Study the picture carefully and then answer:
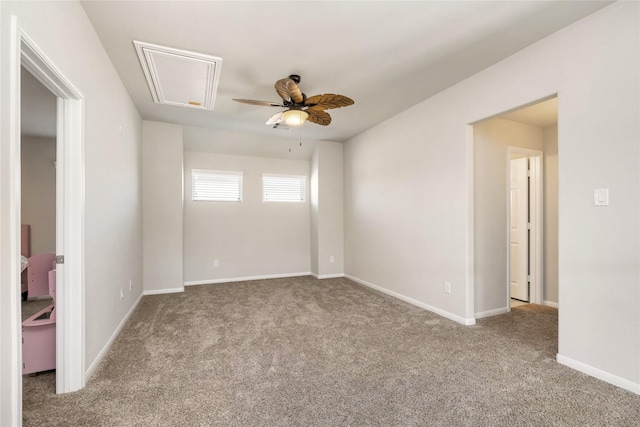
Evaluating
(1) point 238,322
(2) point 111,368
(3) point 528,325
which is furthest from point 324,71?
(3) point 528,325

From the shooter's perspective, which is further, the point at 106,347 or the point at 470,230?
the point at 470,230

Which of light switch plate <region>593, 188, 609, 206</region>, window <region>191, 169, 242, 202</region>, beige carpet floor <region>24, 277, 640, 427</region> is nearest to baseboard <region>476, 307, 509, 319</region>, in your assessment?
beige carpet floor <region>24, 277, 640, 427</region>

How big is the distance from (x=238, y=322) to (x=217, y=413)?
154cm

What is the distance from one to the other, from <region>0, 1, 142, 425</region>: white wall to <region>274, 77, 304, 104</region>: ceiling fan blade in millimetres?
1394

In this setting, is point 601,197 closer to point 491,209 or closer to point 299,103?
point 491,209

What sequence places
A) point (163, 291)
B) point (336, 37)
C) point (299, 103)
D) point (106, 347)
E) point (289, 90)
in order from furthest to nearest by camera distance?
point (163, 291) → point (299, 103) → point (289, 90) → point (106, 347) → point (336, 37)

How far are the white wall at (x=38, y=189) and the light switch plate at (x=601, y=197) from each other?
22.1 feet

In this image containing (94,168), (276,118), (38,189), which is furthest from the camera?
(38,189)

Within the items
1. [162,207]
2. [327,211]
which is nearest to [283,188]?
[327,211]

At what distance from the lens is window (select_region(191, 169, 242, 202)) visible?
202 inches

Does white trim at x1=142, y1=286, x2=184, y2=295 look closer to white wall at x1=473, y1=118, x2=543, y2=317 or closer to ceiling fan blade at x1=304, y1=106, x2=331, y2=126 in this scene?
ceiling fan blade at x1=304, y1=106, x2=331, y2=126

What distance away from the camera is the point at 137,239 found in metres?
3.97

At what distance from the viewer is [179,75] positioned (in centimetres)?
291

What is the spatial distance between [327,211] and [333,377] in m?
3.68
